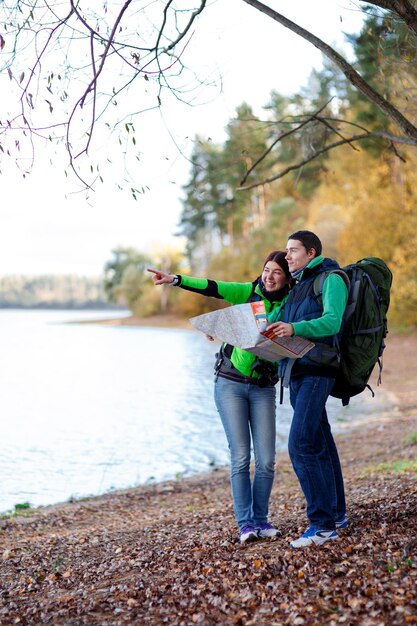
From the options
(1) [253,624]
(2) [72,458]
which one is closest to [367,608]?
(1) [253,624]

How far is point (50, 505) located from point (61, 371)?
73.6ft

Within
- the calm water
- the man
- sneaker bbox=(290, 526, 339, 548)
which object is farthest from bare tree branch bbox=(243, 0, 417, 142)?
the calm water

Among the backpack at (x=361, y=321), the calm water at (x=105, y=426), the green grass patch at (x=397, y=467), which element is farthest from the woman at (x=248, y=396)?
the calm water at (x=105, y=426)

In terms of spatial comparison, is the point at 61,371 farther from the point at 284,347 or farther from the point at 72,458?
the point at 284,347

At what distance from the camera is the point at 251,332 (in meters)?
4.68

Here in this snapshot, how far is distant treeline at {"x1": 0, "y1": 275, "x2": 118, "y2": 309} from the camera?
158 meters

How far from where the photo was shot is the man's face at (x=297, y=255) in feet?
15.9

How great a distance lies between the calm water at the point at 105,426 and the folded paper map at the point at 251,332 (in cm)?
605

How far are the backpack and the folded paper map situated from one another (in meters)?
0.29

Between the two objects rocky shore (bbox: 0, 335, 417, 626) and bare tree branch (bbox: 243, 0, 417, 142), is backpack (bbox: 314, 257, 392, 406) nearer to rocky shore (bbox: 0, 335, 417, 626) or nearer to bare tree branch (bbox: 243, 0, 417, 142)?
rocky shore (bbox: 0, 335, 417, 626)

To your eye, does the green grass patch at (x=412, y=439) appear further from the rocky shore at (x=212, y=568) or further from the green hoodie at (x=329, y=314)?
the green hoodie at (x=329, y=314)

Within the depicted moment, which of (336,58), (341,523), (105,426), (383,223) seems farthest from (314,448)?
(383,223)

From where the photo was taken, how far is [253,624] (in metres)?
3.85

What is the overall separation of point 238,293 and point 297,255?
0.65m
